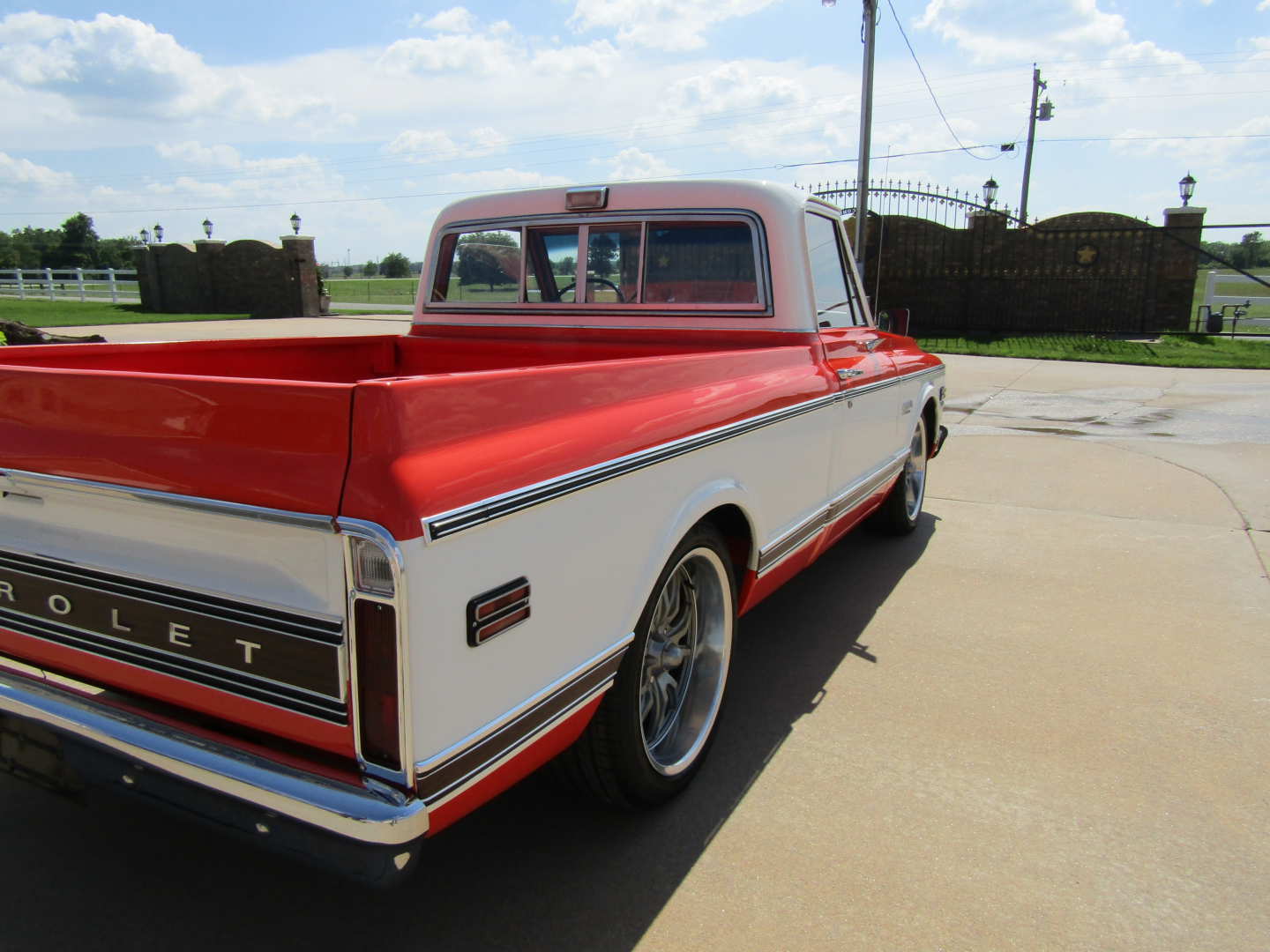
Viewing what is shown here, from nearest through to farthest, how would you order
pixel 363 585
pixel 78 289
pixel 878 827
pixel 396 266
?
pixel 363 585
pixel 878 827
pixel 78 289
pixel 396 266

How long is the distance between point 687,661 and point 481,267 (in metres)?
2.40

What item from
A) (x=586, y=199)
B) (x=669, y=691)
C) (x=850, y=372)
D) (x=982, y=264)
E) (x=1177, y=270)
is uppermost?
(x=982, y=264)

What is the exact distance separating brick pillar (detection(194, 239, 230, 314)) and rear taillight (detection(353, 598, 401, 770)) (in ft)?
89.7

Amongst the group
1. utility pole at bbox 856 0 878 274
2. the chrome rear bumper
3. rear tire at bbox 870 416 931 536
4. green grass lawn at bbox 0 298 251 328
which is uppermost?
utility pole at bbox 856 0 878 274

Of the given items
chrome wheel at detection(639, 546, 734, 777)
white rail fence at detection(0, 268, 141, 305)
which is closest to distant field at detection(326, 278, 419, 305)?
white rail fence at detection(0, 268, 141, 305)

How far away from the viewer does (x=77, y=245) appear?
75562 mm

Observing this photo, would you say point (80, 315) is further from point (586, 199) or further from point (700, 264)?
point (700, 264)

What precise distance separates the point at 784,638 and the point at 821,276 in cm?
160

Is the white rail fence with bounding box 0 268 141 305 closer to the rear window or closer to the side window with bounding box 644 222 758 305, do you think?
the rear window

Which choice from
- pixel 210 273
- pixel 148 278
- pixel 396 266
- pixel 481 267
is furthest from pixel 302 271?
pixel 396 266

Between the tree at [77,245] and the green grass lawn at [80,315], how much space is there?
54896 millimetres

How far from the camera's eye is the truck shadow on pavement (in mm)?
2080

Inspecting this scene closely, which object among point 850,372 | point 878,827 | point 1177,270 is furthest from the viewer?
point 1177,270

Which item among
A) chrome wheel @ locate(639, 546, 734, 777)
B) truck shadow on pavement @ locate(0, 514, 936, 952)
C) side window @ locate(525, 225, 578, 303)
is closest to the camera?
truck shadow on pavement @ locate(0, 514, 936, 952)
